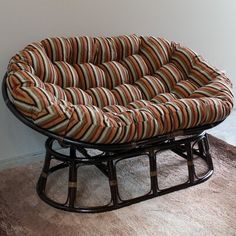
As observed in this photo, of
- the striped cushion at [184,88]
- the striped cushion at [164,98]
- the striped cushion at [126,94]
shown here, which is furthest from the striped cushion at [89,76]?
the striped cushion at [184,88]

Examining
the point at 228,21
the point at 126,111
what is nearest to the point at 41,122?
the point at 126,111

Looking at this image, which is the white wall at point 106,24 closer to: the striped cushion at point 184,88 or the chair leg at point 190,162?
the striped cushion at point 184,88

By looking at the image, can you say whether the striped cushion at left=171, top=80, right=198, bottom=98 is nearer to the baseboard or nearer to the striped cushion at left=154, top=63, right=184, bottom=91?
the striped cushion at left=154, top=63, right=184, bottom=91

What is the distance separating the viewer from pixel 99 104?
7.32 ft

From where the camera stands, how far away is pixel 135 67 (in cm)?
245

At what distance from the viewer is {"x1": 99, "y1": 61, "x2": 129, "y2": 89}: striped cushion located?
2371mm

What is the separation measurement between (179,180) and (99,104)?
2.08ft

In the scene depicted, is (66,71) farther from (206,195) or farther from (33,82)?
(206,195)

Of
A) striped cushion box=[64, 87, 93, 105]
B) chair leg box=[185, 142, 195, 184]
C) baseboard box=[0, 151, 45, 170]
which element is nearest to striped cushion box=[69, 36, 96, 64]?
striped cushion box=[64, 87, 93, 105]

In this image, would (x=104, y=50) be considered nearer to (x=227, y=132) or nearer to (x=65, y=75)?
(x=65, y=75)

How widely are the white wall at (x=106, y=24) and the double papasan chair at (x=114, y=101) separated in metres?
0.17

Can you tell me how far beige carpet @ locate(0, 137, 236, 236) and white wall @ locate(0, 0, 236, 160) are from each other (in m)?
0.28

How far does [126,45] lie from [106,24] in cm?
24

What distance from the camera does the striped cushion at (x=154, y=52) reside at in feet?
8.18
